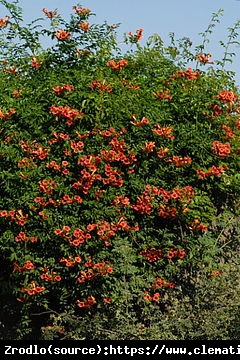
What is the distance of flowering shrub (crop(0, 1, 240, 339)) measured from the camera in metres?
7.21

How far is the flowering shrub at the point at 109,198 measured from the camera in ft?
23.6

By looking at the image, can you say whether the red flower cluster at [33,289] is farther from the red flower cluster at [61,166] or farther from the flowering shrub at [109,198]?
the red flower cluster at [61,166]

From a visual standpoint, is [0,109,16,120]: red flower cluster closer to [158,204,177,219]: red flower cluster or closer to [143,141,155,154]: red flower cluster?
[143,141,155,154]: red flower cluster

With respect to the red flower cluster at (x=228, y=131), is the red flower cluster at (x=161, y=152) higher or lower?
lower

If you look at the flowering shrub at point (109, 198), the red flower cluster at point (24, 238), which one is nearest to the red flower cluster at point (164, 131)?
the flowering shrub at point (109, 198)

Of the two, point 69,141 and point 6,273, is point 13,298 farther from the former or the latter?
point 69,141

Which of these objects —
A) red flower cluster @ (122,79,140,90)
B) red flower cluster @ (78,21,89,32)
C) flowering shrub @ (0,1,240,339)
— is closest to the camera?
flowering shrub @ (0,1,240,339)

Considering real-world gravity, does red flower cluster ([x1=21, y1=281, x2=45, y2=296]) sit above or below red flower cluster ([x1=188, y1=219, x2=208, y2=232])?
below

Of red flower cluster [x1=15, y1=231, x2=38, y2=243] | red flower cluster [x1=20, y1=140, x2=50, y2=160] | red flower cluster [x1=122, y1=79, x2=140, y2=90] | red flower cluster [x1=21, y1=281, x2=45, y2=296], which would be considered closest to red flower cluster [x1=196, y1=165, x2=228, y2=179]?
red flower cluster [x1=122, y1=79, x2=140, y2=90]

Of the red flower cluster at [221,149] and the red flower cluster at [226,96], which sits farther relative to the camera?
the red flower cluster at [226,96]

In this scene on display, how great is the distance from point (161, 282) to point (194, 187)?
0.86m

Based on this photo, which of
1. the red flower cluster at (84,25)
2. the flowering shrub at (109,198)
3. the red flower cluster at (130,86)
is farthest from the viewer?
the red flower cluster at (84,25)

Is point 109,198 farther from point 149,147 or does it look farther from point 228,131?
point 228,131
